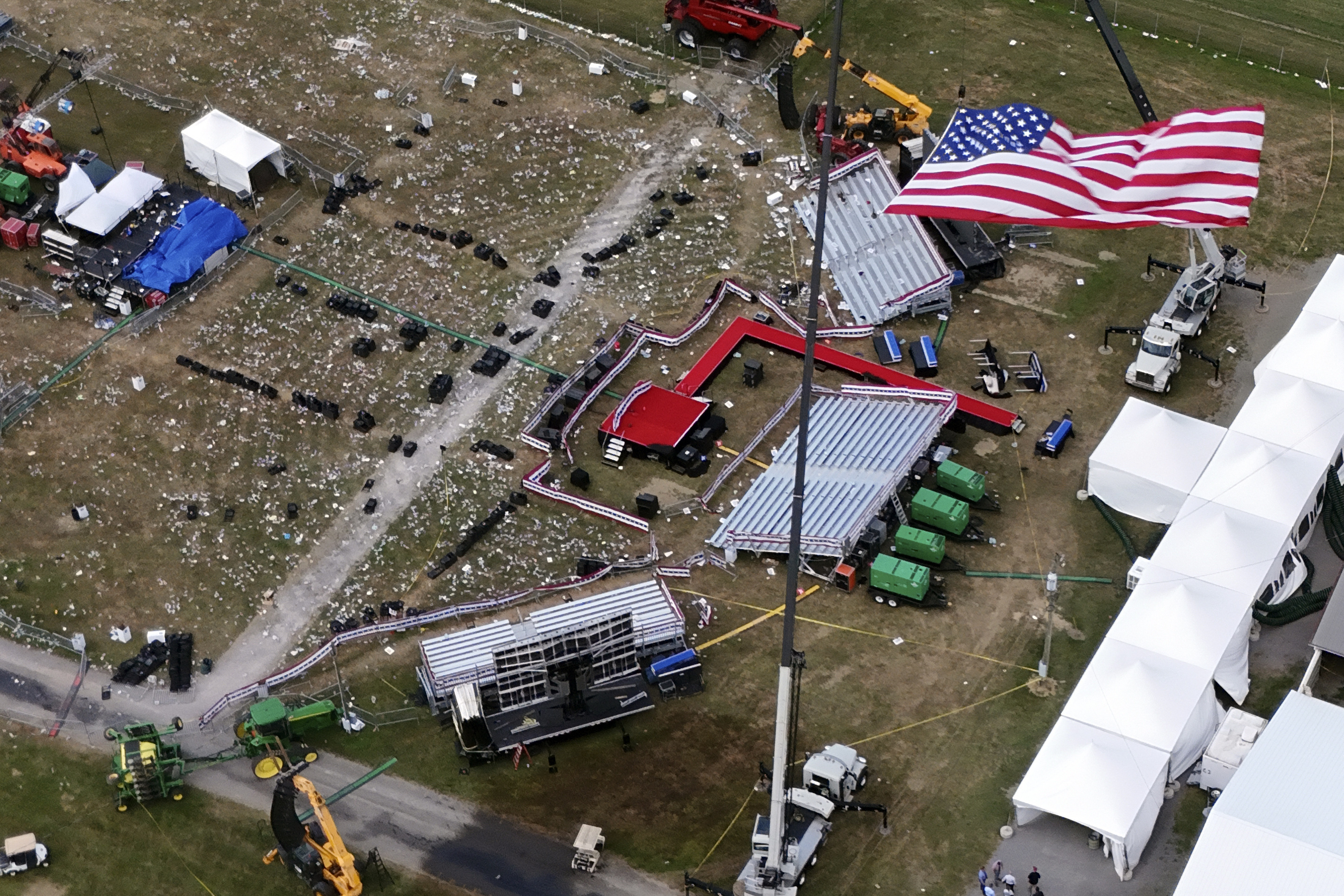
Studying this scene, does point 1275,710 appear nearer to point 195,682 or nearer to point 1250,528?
point 1250,528

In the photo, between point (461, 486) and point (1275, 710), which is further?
point (461, 486)

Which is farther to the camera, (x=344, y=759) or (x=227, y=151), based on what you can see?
(x=227, y=151)

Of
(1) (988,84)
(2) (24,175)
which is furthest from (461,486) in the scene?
(1) (988,84)

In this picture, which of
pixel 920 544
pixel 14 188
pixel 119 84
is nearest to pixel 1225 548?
pixel 920 544

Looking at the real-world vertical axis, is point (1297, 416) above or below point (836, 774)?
above

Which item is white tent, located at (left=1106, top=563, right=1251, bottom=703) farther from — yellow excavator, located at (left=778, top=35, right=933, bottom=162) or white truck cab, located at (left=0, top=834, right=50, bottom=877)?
white truck cab, located at (left=0, top=834, right=50, bottom=877)

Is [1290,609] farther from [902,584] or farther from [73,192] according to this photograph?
[73,192]
